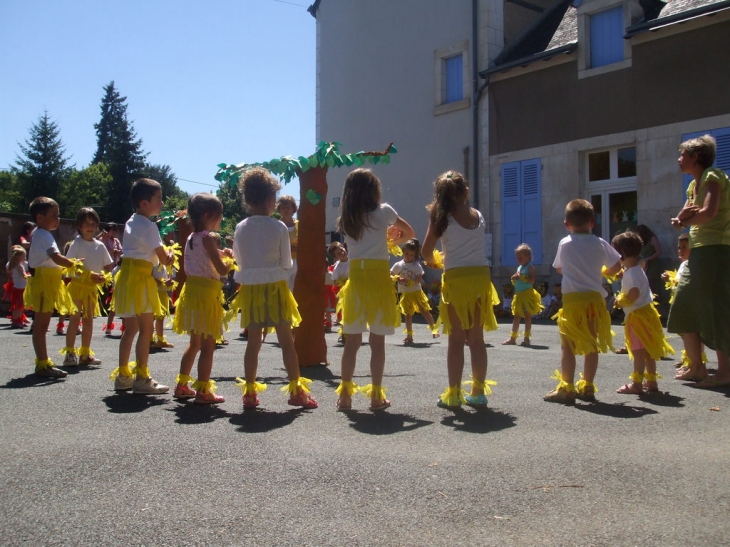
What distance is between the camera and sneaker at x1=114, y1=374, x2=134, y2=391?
619 centimetres

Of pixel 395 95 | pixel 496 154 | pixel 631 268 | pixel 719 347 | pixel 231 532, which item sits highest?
pixel 395 95

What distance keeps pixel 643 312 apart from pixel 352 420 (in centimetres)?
276

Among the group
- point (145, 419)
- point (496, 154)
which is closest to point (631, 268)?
point (145, 419)

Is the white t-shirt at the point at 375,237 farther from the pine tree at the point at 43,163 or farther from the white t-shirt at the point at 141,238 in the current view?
the pine tree at the point at 43,163

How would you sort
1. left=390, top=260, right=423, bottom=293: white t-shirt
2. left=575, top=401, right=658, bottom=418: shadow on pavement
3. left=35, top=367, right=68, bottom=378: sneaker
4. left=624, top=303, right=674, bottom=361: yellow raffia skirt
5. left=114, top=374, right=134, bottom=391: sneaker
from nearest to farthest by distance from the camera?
left=575, top=401, right=658, bottom=418: shadow on pavement → left=624, top=303, right=674, bottom=361: yellow raffia skirt → left=114, top=374, right=134, bottom=391: sneaker → left=35, top=367, right=68, bottom=378: sneaker → left=390, top=260, right=423, bottom=293: white t-shirt

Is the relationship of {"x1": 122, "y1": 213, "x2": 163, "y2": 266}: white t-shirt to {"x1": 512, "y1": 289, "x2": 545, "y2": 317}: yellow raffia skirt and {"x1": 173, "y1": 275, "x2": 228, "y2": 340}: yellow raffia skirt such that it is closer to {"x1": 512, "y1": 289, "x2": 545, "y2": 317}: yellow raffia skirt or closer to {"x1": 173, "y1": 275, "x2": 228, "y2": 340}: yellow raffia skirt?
{"x1": 173, "y1": 275, "x2": 228, "y2": 340}: yellow raffia skirt

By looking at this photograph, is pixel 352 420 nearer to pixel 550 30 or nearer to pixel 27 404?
pixel 27 404

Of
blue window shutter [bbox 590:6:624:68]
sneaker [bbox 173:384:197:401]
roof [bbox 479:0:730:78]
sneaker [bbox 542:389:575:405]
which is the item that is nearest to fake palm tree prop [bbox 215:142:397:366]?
sneaker [bbox 173:384:197:401]

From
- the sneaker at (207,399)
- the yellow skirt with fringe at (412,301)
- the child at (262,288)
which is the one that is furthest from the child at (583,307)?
the yellow skirt with fringe at (412,301)

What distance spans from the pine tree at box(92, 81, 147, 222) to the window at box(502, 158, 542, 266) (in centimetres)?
4445

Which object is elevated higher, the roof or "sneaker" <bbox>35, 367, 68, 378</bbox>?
the roof

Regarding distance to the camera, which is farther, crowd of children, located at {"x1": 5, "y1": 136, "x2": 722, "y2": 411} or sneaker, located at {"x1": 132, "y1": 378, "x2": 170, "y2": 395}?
sneaker, located at {"x1": 132, "y1": 378, "x2": 170, "y2": 395}

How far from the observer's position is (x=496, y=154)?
19.5m

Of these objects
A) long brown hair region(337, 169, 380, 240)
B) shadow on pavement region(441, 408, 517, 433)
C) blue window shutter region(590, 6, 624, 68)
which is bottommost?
shadow on pavement region(441, 408, 517, 433)
